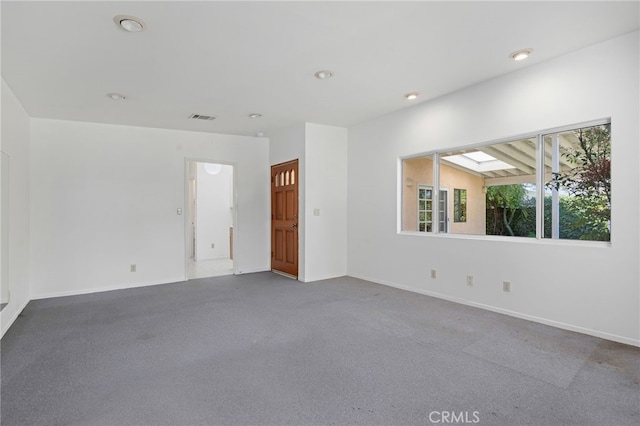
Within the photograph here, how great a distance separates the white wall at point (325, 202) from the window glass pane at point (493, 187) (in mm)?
1836

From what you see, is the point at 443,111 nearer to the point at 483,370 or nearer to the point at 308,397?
the point at 483,370

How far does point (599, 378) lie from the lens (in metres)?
2.31

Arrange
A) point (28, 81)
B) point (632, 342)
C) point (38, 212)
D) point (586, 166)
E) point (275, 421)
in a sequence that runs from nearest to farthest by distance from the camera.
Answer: point (275, 421) < point (632, 342) < point (586, 166) < point (28, 81) < point (38, 212)

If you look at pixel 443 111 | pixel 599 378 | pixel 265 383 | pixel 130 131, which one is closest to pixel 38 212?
pixel 130 131

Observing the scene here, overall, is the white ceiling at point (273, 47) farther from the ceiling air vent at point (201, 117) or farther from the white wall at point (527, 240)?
the ceiling air vent at point (201, 117)

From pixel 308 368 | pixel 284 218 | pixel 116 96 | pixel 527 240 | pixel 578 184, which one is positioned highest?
pixel 116 96

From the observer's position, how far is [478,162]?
415 cm

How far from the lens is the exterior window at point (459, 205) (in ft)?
14.2

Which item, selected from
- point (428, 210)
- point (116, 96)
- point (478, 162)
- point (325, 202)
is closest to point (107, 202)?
point (116, 96)

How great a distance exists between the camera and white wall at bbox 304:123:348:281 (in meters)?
5.44

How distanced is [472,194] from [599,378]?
240cm

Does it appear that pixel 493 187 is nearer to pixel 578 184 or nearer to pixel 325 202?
pixel 578 184

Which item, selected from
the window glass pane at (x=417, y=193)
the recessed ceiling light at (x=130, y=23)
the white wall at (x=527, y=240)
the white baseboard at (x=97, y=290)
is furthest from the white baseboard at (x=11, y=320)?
the window glass pane at (x=417, y=193)

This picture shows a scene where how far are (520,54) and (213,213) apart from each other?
705 cm
